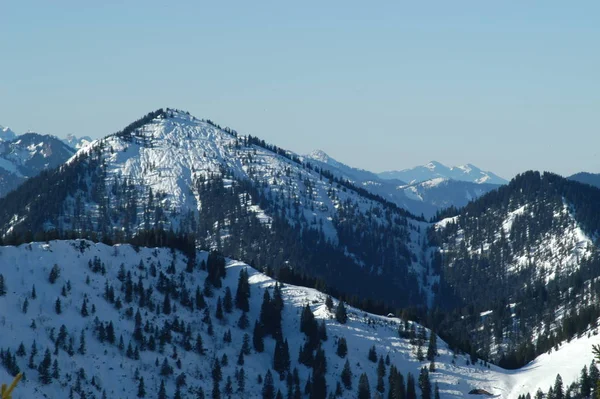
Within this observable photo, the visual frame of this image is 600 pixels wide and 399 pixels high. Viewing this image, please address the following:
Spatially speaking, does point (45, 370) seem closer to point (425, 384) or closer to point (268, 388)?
point (268, 388)

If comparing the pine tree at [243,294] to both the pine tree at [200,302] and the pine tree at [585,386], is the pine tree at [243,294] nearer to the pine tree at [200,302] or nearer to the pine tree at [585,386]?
the pine tree at [200,302]

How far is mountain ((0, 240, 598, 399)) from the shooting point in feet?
452

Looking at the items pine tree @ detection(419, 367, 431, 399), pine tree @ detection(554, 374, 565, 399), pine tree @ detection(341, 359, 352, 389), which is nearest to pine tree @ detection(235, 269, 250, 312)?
pine tree @ detection(341, 359, 352, 389)

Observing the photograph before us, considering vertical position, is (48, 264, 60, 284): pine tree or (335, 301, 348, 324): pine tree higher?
(48, 264, 60, 284): pine tree

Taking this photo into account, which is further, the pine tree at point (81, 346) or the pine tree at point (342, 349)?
the pine tree at point (342, 349)

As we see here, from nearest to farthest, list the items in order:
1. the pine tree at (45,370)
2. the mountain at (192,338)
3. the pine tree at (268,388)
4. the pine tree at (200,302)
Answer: the pine tree at (45,370)
the mountain at (192,338)
the pine tree at (268,388)
the pine tree at (200,302)

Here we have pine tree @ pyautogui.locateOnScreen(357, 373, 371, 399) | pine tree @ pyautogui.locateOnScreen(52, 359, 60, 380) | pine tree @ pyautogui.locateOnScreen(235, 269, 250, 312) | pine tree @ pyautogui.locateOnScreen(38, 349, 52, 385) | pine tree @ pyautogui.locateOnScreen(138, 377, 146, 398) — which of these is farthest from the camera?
pine tree @ pyautogui.locateOnScreen(235, 269, 250, 312)

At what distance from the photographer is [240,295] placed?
178 m

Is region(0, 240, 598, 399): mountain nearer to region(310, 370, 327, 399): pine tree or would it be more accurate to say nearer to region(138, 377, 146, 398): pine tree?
region(310, 370, 327, 399): pine tree

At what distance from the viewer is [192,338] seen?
158500 mm

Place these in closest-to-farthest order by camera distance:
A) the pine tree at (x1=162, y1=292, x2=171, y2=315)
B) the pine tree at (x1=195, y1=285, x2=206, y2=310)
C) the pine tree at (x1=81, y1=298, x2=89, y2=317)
A: the pine tree at (x1=81, y1=298, x2=89, y2=317) < the pine tree at (x1=162, y1=292, x2=171, y2=315) < the pine tree at (x1=195, y1=285, x2=206, y2=310)

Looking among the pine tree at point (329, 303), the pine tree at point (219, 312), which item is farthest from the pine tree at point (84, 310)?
the pine tree at point (329, 303)

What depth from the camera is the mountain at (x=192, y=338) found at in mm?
137625

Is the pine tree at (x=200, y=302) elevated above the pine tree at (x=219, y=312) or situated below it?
above
